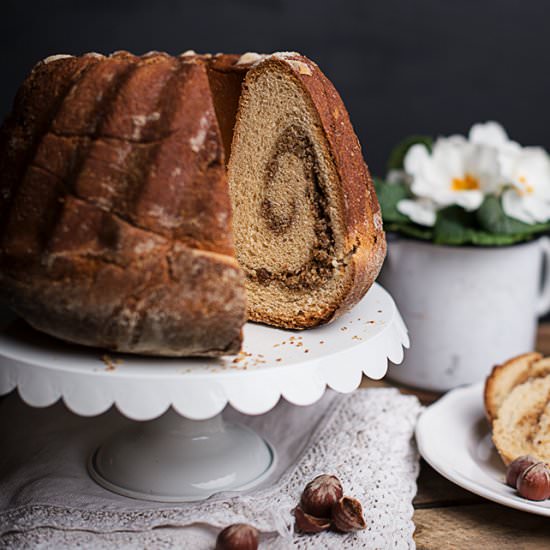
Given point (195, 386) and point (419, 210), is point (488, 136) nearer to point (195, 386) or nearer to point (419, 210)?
point (419, 210)

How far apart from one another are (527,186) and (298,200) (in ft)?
2.24

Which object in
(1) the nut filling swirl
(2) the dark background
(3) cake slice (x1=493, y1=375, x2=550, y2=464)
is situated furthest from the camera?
(2) the dark background

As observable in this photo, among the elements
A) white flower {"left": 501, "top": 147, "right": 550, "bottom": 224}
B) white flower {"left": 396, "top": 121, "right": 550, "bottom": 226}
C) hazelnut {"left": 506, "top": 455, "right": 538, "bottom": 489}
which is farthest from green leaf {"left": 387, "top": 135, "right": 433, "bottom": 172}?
hazelnut {"left": 506, "top": 455, "right": 538, "bottom": 489}

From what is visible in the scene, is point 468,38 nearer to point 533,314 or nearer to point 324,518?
point 533,314

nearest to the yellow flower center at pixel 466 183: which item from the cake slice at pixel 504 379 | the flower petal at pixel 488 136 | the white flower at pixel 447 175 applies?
the white flower at pixel 447 175

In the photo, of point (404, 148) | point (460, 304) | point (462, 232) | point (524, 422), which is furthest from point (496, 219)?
point (524, 422)

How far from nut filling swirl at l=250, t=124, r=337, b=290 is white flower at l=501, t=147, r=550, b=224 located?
23.1 inches

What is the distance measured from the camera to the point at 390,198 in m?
1.77

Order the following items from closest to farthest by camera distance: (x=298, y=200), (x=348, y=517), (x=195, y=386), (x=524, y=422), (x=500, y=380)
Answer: (x=195, y=386), (x=348, y=517), (x=298, y=200), (x=524, y=422), (x=500, y=380)

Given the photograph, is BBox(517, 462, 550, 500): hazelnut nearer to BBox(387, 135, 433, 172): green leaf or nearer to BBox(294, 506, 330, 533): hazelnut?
BBox(294, 506, 330, 533): hazelnut

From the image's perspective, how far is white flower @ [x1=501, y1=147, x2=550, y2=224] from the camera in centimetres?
167

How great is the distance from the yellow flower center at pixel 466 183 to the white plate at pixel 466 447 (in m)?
0.41

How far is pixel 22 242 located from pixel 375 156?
1344 mm

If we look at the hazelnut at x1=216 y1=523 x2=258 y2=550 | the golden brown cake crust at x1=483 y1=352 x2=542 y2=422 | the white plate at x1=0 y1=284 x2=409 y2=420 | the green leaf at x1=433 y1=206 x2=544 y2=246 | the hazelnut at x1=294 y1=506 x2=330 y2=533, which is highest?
the white plate at x1=0 y1=284 x2=409 y2=420
